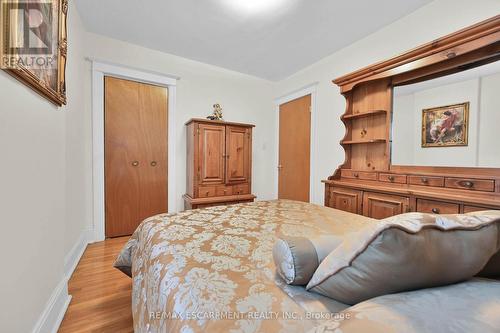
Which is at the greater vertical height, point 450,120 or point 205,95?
point 205,95

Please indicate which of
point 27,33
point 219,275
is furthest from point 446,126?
point 27,33

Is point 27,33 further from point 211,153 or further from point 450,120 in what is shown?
point 450,120

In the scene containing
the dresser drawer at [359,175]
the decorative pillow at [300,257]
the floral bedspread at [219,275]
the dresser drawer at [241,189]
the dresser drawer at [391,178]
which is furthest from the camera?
the dresser drawer at [241,189]

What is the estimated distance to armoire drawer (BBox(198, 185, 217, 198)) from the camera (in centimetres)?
297

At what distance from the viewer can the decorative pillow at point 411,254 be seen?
18.8 inches

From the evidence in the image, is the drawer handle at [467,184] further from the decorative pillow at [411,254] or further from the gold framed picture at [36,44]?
the gold framed picture at [36,44]

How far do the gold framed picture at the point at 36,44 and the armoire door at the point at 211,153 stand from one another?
5.38 ft

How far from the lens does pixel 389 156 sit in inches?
86.6

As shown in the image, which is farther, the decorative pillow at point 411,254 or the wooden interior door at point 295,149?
the wooden interior door at point 295,149

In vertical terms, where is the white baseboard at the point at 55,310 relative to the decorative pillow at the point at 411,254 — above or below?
below

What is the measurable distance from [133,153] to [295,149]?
8.08ft

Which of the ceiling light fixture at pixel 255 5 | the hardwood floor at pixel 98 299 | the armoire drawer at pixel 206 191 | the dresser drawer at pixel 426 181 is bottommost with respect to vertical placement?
the hardwood floor at pixel 98 299

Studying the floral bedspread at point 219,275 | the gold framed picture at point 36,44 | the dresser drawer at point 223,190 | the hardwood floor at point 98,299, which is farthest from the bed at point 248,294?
the dresser drawer at point 223,190

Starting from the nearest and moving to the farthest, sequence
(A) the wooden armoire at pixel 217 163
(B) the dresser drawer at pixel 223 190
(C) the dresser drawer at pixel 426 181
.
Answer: (C) the dresser drawer at pixel 426 181, (A) the wooden armoire at pixel 217 163, (B) the dresser drawer at pixel 223 190
